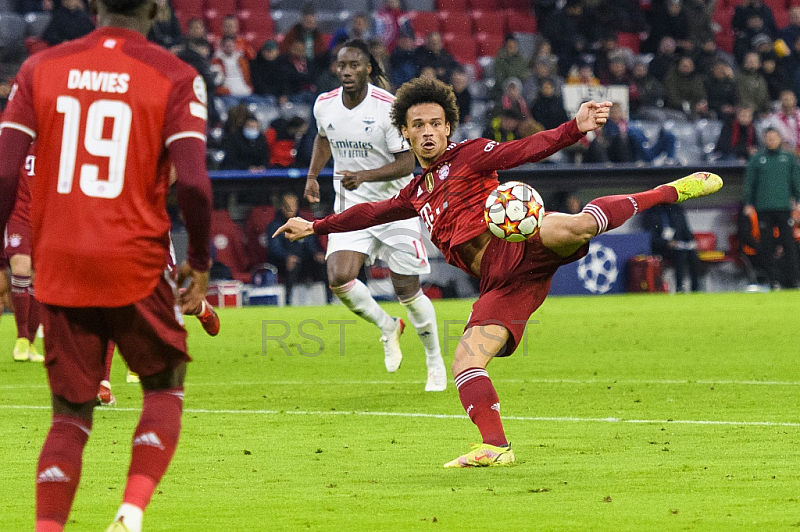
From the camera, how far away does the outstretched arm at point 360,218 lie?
21.7 ft

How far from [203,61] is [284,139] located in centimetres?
167

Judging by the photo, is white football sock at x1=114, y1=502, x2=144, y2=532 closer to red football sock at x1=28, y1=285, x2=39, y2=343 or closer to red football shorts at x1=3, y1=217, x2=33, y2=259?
red football shorts at x1=3, y1=217, x2=33, y2=259

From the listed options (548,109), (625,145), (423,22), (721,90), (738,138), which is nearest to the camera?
(548,109)

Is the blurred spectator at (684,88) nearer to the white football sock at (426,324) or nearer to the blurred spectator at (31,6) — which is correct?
the blurred spectator at (31,6)

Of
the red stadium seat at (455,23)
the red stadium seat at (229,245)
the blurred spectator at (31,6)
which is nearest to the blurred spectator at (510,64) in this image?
the red stadium seat at (455,23)

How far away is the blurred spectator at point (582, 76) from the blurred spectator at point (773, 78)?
3498 mm

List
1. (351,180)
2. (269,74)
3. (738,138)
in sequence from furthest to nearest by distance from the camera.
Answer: (738,138), (269,74), (351,180)

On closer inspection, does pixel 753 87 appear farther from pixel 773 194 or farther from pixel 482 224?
pixel 482 224

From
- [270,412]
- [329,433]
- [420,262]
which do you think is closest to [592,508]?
[329,433]

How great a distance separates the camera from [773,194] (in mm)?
19391

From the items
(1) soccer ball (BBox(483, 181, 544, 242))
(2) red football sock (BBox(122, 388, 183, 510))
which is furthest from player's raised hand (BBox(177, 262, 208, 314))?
(1) soccer ball (BBox(483, 181, 544, 242))

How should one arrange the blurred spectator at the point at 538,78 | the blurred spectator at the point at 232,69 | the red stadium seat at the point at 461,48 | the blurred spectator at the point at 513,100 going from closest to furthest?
the blurred spectator at the point at 513,100 < the blurred spectator at the point at 232,69 < the blurred spectator at the point at 538,78 < the red stadium seat at the point at 461,48

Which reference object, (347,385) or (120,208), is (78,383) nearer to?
(120,208)

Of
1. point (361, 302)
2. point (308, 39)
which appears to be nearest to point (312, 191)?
point (361, 302)
